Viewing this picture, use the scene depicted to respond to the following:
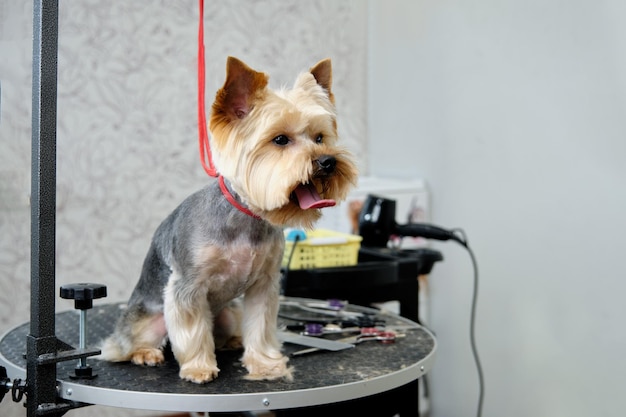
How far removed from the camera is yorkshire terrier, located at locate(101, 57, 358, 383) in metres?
1.14

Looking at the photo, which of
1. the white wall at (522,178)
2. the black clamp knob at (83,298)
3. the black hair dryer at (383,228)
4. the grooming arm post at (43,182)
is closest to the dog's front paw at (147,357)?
the black clamp knob at (83,298)

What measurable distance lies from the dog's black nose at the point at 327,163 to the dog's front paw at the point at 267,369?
1.13 ft

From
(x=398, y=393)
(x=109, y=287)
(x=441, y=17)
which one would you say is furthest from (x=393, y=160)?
(x=398, y=393)

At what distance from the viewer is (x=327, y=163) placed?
1.13 metres

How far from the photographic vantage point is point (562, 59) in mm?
2018

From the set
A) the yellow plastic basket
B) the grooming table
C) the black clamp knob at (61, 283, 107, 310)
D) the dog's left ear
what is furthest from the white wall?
the black clamp knob at (61, 283, 107, 310)

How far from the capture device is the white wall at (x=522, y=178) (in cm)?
190

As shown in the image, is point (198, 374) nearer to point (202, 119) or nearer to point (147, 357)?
point (147, 357)

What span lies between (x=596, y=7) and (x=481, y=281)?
91 centimetres

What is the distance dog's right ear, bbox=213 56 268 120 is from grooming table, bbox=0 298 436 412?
442 millimetres

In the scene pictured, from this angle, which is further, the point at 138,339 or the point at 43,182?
the point at 138,339

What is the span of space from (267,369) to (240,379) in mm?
49

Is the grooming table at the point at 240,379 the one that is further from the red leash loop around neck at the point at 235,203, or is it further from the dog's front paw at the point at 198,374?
the red leash loop around neck at the point at 235,203

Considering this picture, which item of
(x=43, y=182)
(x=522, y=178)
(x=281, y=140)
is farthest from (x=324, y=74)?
(x=522, y=178)
